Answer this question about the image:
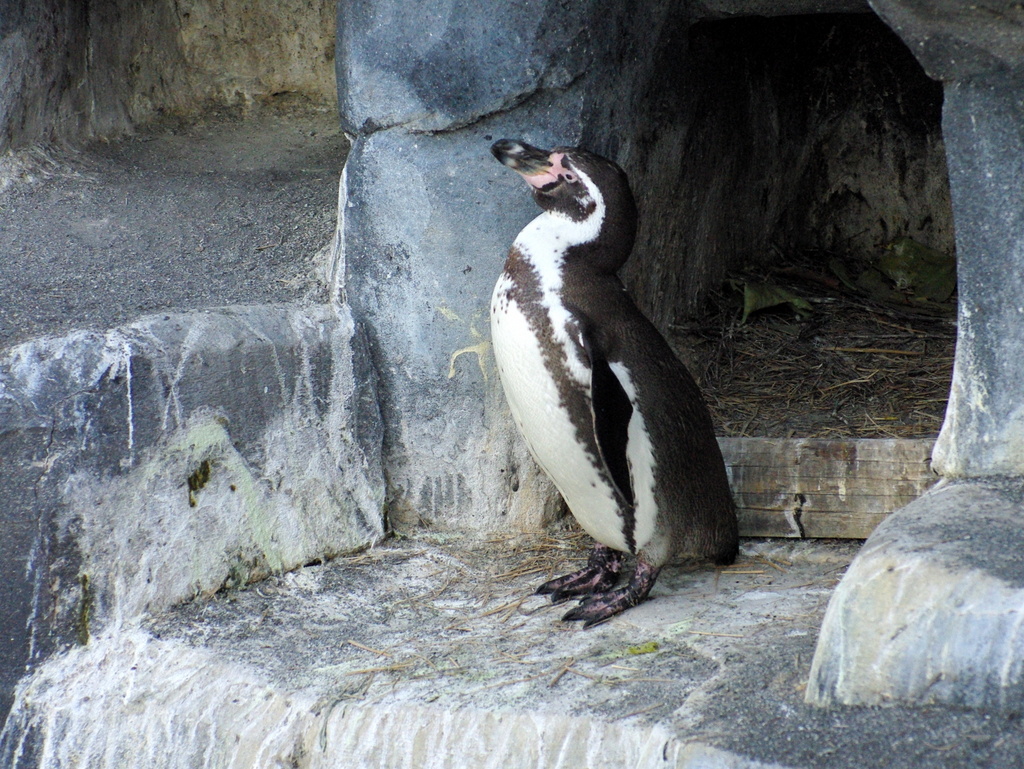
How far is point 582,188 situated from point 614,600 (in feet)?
2.95

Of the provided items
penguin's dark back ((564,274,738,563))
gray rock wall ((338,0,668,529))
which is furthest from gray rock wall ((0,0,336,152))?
penguin's dark back ((564,274,738,563))

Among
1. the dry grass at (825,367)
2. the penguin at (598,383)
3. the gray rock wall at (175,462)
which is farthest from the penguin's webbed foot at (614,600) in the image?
the dry grass at (825,367)

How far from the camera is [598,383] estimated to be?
2.37m

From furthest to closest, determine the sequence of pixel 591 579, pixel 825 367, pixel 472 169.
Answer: pixel 825 367, pixel 472 169, pixel 591 579

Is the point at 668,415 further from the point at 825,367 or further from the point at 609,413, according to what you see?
the point at 825,367

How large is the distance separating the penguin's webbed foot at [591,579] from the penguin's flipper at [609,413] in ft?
0.98

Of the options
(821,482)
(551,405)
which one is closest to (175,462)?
(551,405)

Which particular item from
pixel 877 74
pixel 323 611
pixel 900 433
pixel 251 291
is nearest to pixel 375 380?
pixel 251 291

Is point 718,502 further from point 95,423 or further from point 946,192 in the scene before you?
point 946,192

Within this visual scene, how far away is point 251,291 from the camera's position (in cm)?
282

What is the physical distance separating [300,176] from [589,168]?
1.33m

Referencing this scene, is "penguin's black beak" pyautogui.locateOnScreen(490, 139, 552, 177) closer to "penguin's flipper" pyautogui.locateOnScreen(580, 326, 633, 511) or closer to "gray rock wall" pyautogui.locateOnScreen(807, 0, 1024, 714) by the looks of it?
"penguin's flipper" pyautogui.locateOnScreen(580, 326, 633, 511)

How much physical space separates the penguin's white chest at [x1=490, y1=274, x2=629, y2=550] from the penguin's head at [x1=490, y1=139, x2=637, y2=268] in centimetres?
20

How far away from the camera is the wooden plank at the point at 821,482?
278cm
